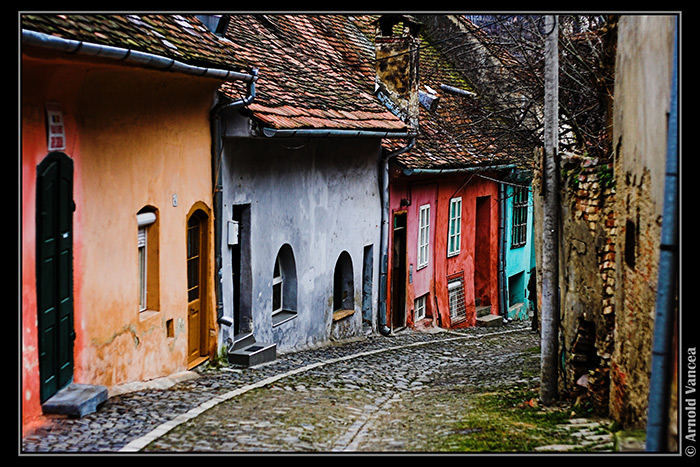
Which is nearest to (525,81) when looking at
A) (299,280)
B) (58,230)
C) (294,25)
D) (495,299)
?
(294,25)

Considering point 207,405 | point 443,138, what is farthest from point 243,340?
point 443,138

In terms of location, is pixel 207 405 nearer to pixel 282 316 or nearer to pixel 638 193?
pixel 638 193

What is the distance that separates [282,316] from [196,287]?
2.87 meters

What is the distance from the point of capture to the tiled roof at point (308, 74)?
45.7ft

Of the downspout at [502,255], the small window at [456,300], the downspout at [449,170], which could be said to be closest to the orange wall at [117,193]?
the downspout at [449,170]

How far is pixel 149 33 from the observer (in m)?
9.81

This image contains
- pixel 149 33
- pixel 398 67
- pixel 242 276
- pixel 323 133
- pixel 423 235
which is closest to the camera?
pixel 149 33

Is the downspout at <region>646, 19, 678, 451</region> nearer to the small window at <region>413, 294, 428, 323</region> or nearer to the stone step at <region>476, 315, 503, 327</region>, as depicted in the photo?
the small window at <region>413, 294, 428, 323</region>

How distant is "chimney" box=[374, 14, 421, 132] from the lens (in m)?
18.2

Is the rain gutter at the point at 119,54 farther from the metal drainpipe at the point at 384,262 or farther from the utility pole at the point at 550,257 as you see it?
the metal drainpipe at the point at 384,262

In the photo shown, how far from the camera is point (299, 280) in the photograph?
15.6 m

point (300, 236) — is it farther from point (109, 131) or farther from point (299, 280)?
point (109, 131)

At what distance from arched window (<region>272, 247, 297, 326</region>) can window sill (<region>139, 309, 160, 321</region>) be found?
166 inches

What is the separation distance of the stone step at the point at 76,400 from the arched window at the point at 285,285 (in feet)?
20.4
